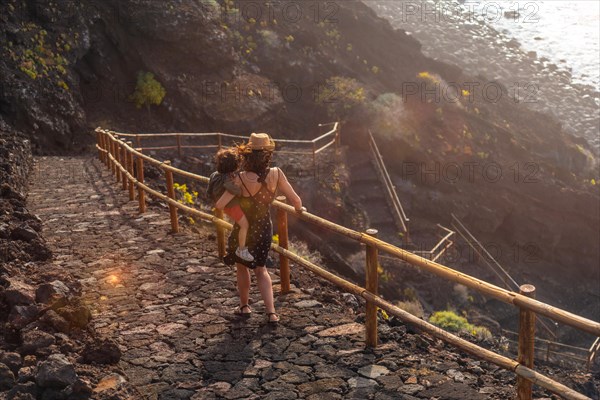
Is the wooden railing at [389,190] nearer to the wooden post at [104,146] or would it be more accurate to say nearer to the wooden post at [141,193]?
the wooden post at [104,146]

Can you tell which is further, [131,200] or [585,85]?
[585,85]

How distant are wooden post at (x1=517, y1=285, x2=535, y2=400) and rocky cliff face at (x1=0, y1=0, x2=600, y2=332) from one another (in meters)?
19.5

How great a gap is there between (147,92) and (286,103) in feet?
25.8

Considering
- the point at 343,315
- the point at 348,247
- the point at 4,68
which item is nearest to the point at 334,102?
the point at 348,247

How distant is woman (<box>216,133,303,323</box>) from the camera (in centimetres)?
573

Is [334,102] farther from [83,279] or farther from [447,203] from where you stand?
[83,279]

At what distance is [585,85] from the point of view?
187 ft

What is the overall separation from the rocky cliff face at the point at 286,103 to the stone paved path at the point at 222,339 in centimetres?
1393

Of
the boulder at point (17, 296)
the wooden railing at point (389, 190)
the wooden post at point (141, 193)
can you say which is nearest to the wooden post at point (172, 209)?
the wooden post at point (141, 193)

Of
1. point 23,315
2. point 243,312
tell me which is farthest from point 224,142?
point 23,315

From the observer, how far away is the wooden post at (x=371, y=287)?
556cm

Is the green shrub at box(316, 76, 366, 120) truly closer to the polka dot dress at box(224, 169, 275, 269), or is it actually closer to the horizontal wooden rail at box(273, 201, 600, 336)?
the polka dot dress at box(224, 169, 275, 269)

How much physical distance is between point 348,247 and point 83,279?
579 inches

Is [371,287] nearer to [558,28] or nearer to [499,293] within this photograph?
[499,293]
